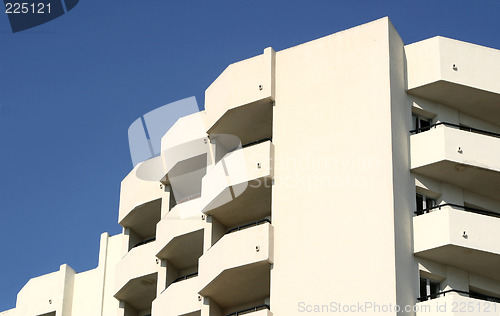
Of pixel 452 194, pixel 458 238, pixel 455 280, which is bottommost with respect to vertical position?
pixel 455 280

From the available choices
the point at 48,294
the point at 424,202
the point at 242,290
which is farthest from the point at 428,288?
the point at 48,294

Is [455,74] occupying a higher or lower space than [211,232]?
higher

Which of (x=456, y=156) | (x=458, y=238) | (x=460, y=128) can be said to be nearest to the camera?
(x=458, y=238)

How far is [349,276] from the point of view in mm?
44656

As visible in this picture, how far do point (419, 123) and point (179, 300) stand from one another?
12516 millimetres

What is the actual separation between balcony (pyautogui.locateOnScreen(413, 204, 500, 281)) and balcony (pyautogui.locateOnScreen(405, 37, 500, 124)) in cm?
521

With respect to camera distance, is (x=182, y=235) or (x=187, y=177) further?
(x=187, y=177)

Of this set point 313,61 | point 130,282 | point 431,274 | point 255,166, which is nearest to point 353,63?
point 313,61

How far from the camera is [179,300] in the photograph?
169 ft

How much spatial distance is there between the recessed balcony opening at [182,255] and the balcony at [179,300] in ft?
4.48

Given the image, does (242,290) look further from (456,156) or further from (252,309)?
(456,156)

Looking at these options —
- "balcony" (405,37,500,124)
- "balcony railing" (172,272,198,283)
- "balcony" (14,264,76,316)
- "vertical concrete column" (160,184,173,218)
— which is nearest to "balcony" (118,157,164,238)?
"vertical concrete column" (160,184,173,218)

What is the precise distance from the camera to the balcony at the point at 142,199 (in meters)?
57.6

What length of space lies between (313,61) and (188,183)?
999cm
